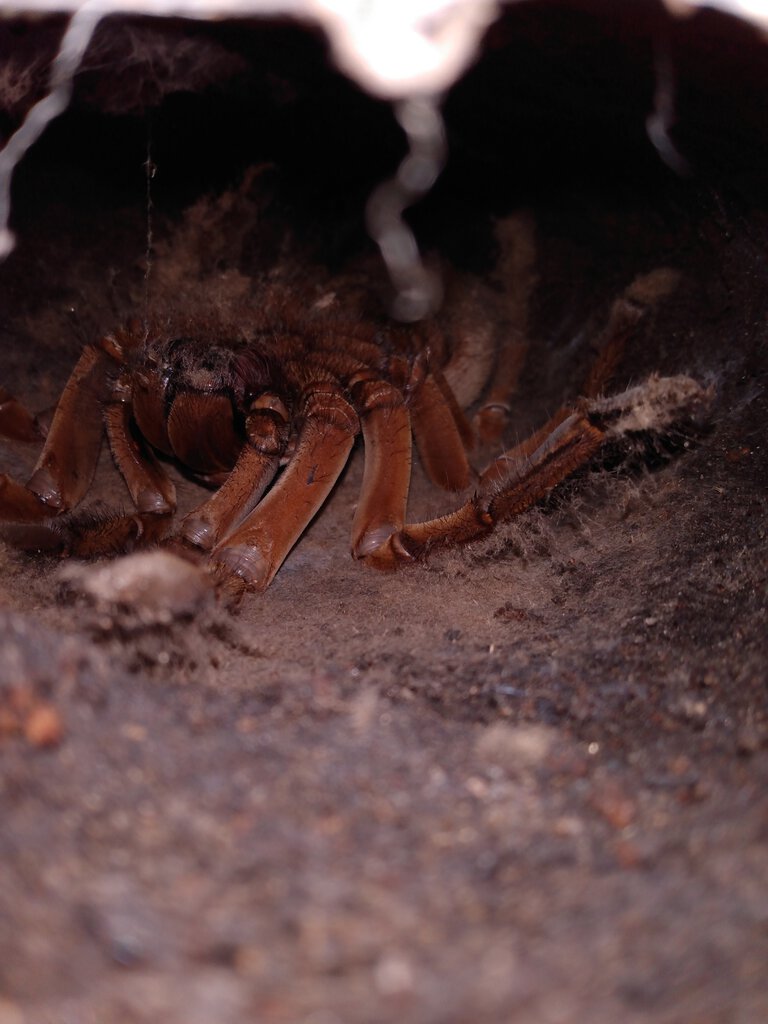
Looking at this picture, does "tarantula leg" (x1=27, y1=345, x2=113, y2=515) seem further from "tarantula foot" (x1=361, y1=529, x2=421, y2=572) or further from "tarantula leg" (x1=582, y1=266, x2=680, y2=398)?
"tarantula leg" (x1=582, y1=266, x2=680, y2=398)

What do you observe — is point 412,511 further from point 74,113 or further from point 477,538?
point 74,113

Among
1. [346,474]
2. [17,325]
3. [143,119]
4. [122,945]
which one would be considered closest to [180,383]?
[346,474]

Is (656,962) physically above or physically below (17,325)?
above

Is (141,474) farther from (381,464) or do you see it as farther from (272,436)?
(381,464)

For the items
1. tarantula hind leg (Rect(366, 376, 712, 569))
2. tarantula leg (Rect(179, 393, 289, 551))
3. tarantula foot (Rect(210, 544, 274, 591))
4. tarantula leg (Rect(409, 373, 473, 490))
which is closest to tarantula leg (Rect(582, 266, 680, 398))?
tarantula leg (Rect(409, 373, 473, 490))

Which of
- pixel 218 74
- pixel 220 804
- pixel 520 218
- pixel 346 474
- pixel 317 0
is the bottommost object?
pixel 346 474

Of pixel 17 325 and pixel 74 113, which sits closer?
pixel 74 113

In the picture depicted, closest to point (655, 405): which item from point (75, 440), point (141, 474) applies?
point (141, 474)
